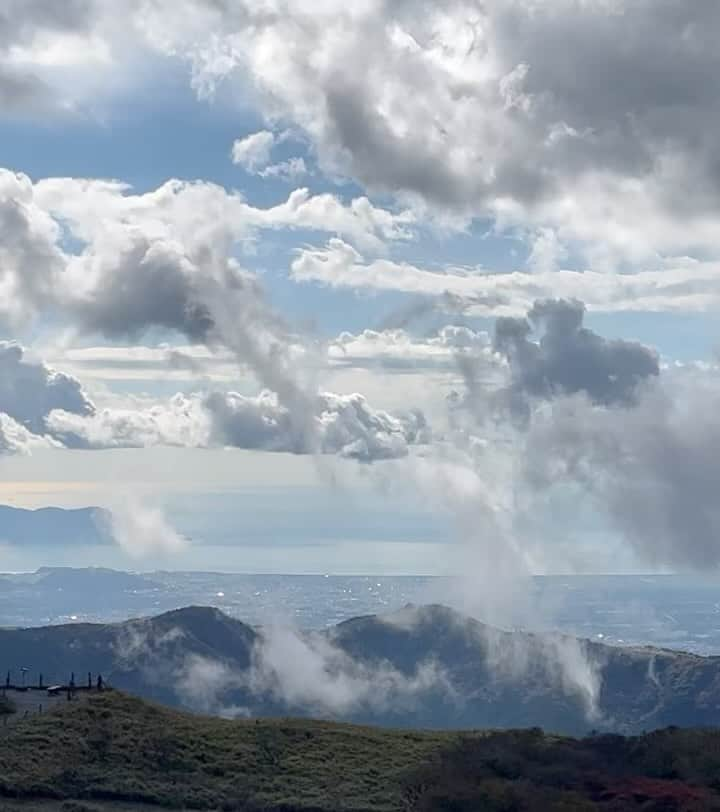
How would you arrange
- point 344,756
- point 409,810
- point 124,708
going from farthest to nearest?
point 124,708 → point 344,756 → point 409,810

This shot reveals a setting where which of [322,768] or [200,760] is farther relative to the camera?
[322,768]

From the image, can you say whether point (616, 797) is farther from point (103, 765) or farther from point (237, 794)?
point (103, 765)

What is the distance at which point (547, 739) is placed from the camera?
90250 millimetres

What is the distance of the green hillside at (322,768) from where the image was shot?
70.3 metres

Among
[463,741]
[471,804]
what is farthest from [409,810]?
[463,741]

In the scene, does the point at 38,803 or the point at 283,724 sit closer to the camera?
the point at 38,803

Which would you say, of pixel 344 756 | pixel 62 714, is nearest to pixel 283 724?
pixel 344 756

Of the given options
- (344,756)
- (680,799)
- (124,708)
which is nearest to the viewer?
(680,799)

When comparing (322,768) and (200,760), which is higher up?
(200,760)

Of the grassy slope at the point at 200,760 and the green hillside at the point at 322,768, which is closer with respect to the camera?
the green hillside at the point at 322,768

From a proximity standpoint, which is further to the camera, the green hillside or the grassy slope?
the grassy slope

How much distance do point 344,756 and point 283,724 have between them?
8084 millimetres

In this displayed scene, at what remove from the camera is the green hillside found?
7031 centimetres

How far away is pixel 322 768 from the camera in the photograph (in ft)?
270
